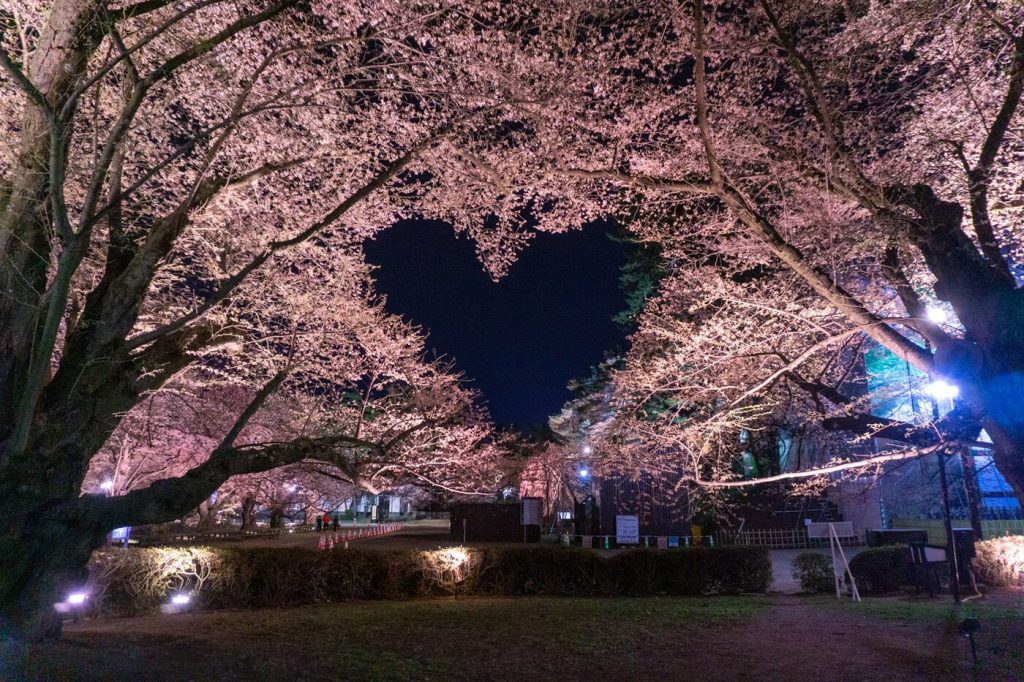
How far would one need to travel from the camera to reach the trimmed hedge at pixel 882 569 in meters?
12.6

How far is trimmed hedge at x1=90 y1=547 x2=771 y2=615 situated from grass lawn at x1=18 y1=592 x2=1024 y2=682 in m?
0.64

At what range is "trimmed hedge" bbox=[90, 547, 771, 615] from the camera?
10.1 m

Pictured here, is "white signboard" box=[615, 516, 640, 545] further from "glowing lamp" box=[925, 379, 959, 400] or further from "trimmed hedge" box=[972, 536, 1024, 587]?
"glowing lamp" box=[925, 379, 959, 400]

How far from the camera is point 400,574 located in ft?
41.0

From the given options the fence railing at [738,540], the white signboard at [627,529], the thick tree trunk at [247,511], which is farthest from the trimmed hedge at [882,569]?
the thick tree trunk at [247,511]

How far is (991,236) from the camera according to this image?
265 inches

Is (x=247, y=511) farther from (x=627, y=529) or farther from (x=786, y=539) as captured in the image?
(x=786, y=539)

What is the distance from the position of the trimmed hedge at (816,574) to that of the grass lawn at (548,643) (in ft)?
5.58

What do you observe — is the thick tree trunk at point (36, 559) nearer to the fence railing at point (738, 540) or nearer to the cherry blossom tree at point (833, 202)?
the cherry blossom tree at point (833, 202)

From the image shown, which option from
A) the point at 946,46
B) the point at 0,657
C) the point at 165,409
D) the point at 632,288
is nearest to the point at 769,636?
the point at 946,46

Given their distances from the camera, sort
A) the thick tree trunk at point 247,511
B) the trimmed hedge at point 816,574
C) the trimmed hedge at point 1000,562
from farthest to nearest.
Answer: the thick tree trunk at point 247,511
the trimmed hedge at point 816,574
the trimmed hedge at point 1000,562

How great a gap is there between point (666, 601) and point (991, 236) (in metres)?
8.47

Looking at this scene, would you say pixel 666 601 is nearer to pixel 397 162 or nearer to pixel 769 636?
pixel 769 636

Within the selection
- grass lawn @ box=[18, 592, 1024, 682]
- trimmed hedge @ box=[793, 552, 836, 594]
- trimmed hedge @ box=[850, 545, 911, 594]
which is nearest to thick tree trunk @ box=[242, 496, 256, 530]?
grass lawn @ box=[18, 592, 1024, 682]
